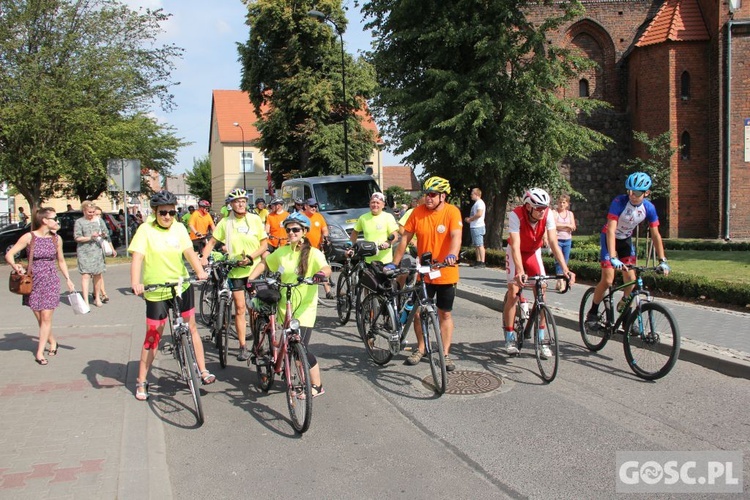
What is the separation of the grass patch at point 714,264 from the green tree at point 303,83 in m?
22.8

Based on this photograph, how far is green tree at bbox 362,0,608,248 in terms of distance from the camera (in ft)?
59.9

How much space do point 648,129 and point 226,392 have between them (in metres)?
27.6

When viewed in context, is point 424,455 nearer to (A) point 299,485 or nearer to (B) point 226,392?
(A) point 299,485

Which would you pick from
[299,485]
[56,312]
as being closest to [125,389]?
[299,485]

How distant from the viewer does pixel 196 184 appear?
8731 centimetres

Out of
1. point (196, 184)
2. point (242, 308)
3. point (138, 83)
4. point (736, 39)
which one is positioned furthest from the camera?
point (196, 184)

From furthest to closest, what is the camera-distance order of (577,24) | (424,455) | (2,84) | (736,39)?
(577,24) < (736,39) < (2,84) < (424,455)

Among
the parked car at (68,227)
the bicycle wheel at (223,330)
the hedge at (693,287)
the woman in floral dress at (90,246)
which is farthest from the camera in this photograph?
the parked car at (68,227)

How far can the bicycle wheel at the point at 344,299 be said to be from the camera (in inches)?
377

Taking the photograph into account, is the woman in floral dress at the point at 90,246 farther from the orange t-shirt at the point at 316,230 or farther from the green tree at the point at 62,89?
the green tree at the point at 62,89

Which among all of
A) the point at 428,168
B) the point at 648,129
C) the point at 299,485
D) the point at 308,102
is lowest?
the point at 299,485

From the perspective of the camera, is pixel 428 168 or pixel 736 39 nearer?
pixel 428 168

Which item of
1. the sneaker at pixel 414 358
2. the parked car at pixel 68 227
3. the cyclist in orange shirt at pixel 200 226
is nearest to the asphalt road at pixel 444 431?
the sneaker at pixel 414 358

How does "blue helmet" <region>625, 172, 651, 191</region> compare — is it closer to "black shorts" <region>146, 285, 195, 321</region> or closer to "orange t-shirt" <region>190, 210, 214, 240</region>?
"black shorts" <region>146, 285, 195, 321</region>
